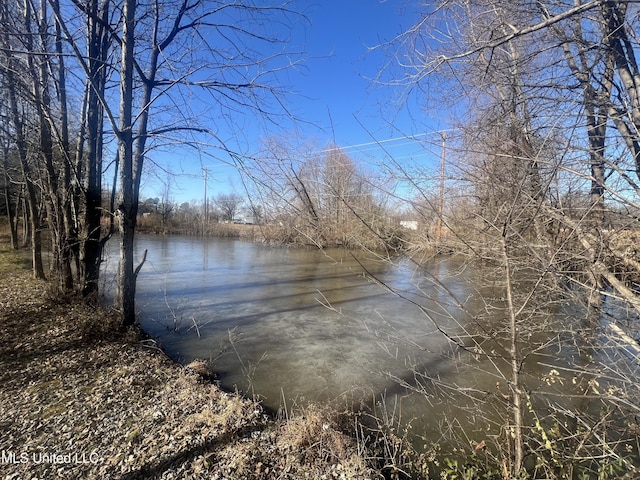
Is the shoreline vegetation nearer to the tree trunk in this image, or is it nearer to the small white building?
the tree trunk

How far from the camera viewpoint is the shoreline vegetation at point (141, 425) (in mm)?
2203

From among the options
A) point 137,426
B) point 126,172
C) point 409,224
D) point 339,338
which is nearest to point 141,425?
point 137,426

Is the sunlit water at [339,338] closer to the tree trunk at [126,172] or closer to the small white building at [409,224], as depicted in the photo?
the small white building at [409,224]

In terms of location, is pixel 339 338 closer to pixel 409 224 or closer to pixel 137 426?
pixel 137 426

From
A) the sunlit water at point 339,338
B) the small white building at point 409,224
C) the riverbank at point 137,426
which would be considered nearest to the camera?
the riverbank at point 137,426

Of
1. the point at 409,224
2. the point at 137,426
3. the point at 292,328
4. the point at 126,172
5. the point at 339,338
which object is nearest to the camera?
the point at 409,224

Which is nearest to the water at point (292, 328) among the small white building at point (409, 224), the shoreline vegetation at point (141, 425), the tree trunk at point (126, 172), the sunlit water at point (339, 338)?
the sunlit water at point (339, 338)

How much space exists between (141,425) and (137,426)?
3 cm

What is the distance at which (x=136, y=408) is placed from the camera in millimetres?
2838

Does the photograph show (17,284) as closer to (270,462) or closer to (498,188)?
(270,462)

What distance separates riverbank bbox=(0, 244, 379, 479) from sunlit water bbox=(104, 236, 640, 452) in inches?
27.4

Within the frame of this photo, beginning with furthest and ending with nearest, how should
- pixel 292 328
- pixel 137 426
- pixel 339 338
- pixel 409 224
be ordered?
pixel 292 328
pixel 339 338
pixel 137 426
pixel 409 224

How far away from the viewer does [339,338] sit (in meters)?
5.70

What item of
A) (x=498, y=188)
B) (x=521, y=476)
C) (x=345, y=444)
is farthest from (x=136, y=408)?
(x=498, y=188)
